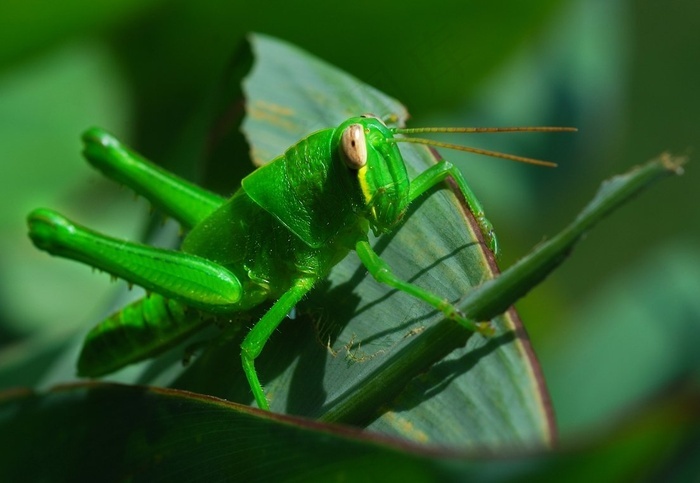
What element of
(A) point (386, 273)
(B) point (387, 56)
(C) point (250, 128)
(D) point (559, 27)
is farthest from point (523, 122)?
(A) point (386, 273)

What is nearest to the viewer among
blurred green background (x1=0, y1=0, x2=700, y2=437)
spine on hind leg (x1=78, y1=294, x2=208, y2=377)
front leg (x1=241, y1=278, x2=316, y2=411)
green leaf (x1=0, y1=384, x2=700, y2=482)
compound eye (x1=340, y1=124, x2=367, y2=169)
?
green leaf (x1=0, y1=384, x2=700, y2=482)

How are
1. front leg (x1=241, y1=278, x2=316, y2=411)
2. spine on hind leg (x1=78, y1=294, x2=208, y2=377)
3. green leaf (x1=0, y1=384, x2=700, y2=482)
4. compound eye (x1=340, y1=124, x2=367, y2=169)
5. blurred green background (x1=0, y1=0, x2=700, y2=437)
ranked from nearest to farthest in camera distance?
1. green leaf (x1=0, y1=384, x2=700, y2=482)
2. front leg (x1=241, y1=278, x2=316, y2=411)
3. compound eye (x1=340, y1=124, x2=367, y2=169)
4. spine on hind leg (x1=78, y1=294, x2=208, y2=377)
5. blurred green background (x1=0, y1=0, x2=700, y2=437)

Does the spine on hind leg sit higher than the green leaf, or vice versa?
the spine on hind leg

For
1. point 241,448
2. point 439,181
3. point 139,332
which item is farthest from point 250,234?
point 241,448

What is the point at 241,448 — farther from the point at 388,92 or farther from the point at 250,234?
the point at 388,92

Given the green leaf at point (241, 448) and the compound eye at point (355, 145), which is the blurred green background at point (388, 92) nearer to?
the compound eye at point (355, 145)

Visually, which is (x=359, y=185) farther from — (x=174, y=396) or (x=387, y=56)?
(x=387, y=56)

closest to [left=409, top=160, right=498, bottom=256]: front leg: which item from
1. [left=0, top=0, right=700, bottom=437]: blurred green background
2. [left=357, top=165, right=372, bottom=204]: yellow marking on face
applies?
[left=357, top=165, right=372, bottom=204]: yellow marking on face

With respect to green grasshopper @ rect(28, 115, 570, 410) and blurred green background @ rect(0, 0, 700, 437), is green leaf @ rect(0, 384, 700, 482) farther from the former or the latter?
blurred green background @ rect(0, 0, 700, 437)
